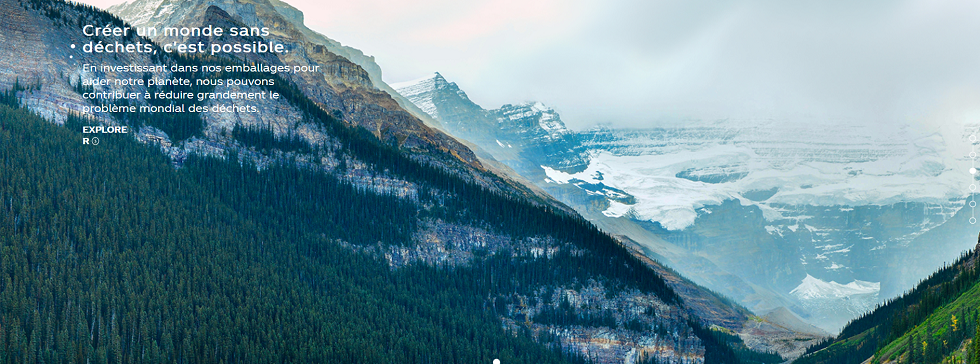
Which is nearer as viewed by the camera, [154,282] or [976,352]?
[976,352]

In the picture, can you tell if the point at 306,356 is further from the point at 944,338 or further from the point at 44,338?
the point at 944,338

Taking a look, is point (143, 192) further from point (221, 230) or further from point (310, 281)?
point (310, 281)

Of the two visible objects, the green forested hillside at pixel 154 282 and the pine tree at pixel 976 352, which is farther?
the green forested hillside at pixel 154 282

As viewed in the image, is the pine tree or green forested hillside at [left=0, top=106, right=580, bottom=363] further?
green forested hillside at [left=0, top=106, right=580, bottom=363]

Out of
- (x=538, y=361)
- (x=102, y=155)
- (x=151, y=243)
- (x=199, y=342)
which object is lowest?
(x=538, y=361)

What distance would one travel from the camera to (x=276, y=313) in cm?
17062

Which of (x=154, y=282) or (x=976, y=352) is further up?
(x=976, y=352)

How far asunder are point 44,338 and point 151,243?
115ft

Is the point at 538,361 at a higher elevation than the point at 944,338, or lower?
lower

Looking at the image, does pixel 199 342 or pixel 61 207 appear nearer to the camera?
pixel 199 342

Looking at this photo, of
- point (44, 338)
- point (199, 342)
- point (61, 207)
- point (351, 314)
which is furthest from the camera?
point (351, 314)

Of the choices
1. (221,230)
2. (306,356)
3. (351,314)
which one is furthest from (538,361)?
(221,230)

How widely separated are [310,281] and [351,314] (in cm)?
1505

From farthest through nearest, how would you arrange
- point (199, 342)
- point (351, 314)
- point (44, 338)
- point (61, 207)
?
point (351, 314) < point (61, 207) < point (199, 342) < point (44, 338)
